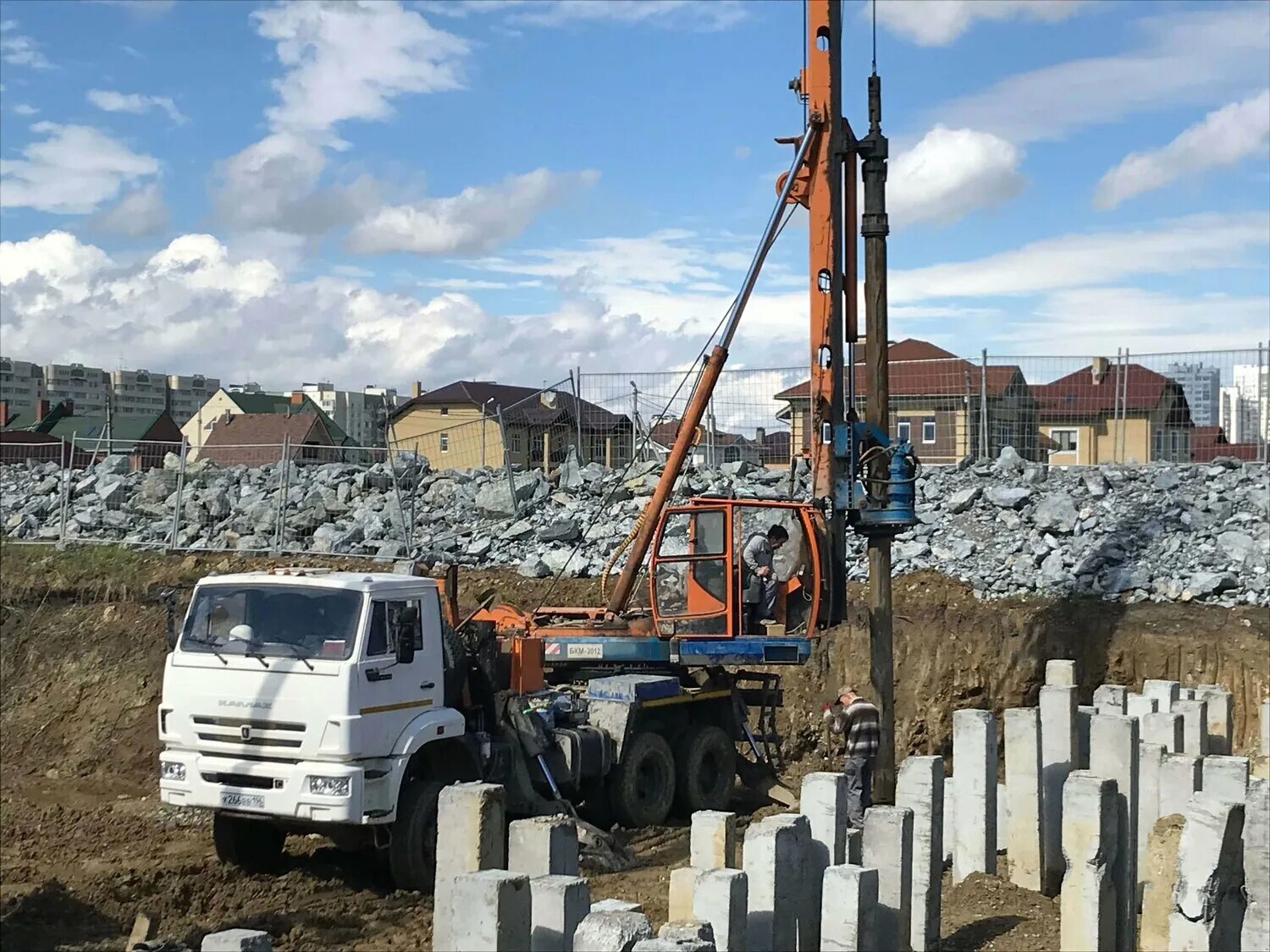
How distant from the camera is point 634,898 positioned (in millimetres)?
9062

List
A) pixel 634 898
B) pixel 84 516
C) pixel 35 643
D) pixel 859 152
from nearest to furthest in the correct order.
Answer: pixel 634 898 < pixel 859 152 < pixel 35 643 < pixel 84 516

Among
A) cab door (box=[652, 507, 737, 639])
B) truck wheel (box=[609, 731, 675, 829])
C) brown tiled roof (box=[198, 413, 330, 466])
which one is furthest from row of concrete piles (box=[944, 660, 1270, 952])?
brown tiled roof (box=[198, 413, 330, 466])

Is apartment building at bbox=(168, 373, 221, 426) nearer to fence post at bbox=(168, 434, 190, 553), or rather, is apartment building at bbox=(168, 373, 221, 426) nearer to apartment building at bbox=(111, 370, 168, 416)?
apartment building at bbox=(111, 370, 168, 416)

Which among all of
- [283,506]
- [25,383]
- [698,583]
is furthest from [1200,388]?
[25,383]

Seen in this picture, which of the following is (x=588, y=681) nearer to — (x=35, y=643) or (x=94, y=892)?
(x=94, y=892)

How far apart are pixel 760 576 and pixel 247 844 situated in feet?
15.8

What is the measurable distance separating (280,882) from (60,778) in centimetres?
726

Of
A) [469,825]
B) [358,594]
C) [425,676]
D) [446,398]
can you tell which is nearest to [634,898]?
[425,676]

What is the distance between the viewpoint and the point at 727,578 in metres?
12.0

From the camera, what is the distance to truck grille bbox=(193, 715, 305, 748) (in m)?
8.89

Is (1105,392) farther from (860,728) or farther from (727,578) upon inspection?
(860,728)

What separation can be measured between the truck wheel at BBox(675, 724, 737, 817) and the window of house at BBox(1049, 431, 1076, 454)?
1057 cm

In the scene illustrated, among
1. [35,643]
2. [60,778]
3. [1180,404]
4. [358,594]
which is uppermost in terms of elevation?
[1180,404]

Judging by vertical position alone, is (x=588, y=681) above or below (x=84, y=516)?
below
